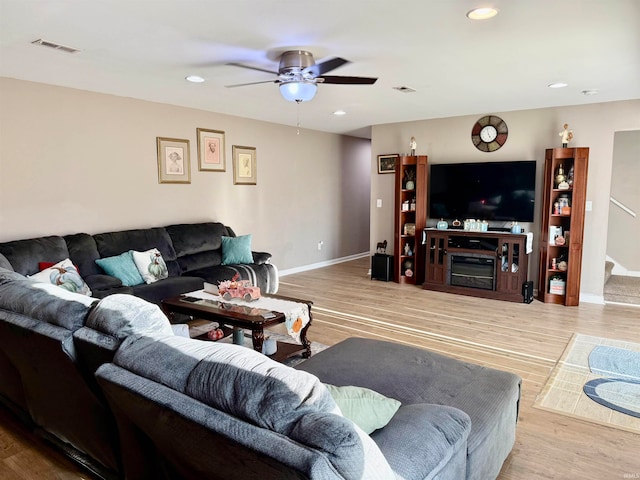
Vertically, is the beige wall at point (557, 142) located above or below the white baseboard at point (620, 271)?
above

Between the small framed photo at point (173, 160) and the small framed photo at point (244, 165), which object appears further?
the small framed photo at point (244, 165)

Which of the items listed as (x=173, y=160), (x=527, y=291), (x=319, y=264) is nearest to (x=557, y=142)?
(x=527, y=291)

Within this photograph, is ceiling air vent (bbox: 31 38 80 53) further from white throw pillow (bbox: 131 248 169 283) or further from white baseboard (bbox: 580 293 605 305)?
white baseboard (bbox: 580 293 605 305)

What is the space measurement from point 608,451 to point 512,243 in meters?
3.27

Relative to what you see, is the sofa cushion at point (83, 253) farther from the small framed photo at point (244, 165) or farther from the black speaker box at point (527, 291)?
the black speaker box at point (527, 291)

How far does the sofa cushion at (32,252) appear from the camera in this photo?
3.55m

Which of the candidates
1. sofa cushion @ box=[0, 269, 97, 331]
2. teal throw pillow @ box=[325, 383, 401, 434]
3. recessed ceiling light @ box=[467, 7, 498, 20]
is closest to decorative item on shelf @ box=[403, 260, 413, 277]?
recessed ceiling light @ box=[467, 7, 498, 20]

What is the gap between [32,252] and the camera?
369cm

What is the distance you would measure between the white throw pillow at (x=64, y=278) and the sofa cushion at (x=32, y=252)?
0.18 m

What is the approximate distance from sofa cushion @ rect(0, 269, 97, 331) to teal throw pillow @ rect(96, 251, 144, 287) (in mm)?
1845

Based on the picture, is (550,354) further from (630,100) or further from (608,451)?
(630,100)

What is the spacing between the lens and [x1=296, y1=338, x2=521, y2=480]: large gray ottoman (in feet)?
5.88

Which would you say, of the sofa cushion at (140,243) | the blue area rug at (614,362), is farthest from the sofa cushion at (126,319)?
the blue area rug at (614,362)

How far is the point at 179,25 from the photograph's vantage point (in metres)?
2.62
